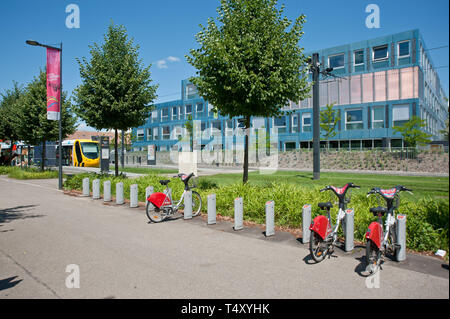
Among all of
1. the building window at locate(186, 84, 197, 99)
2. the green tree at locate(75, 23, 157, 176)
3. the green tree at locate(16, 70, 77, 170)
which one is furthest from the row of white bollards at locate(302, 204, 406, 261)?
the building window at locate(186, 84, 197, 99)

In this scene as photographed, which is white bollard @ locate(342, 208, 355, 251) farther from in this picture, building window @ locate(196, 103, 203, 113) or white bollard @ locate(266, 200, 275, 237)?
building window @ locate(196, 103, 203, 113)

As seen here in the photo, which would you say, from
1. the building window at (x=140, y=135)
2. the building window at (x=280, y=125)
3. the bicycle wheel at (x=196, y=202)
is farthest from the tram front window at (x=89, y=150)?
the bicycle wheel at (x=196, y=202)

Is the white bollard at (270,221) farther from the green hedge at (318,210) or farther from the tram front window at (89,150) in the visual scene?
the tram front window at (89,150)

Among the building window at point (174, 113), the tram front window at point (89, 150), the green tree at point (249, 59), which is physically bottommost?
the tram front window at point (89, 150)

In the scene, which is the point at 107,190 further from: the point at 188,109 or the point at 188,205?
the point at 188,109

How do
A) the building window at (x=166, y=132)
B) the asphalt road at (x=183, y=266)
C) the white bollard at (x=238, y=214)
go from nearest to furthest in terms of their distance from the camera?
the asphalt road at (x=183, y=266), the white bollard at (x=238, y=214), the building window at (x=166, y=132)

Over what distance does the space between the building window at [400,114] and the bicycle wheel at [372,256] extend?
3287cm

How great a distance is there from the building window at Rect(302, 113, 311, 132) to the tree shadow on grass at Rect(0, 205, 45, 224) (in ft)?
113

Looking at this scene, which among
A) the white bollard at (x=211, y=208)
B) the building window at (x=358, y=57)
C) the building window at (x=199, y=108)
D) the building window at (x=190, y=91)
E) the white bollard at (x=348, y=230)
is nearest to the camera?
the white bollard at (x=348, y=230)

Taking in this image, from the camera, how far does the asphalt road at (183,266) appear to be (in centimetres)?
418

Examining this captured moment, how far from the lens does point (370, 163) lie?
2953 cm

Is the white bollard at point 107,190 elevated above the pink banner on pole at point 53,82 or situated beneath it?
situated beneath

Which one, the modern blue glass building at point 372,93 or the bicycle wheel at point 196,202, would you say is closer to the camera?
the bicycle wheel at point 196,202
